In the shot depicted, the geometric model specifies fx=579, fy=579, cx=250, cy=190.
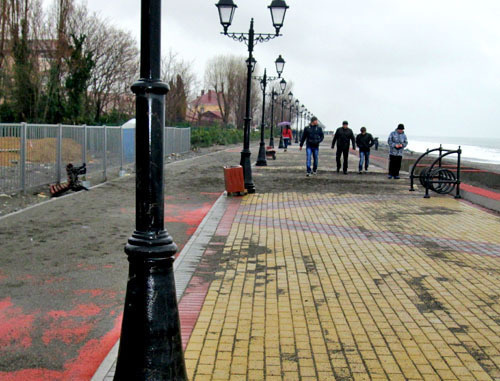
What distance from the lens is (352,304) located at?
17.5 ft

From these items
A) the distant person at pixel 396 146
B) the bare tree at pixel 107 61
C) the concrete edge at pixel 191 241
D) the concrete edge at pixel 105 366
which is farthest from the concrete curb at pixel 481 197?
the bare tree at pixel 107 61

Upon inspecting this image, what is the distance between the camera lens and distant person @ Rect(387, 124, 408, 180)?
17875mm

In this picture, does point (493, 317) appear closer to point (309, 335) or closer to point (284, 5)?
point (309, 335)

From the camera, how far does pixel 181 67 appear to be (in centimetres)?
5781

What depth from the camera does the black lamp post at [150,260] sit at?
10.6 feet

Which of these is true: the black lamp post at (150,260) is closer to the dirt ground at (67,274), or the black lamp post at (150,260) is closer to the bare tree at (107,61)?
the dirt ground at (67,274)

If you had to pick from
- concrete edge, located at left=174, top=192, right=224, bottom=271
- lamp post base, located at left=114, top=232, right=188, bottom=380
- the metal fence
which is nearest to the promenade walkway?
concrete edge, located at left=174, top=192, right=224, bottom=271

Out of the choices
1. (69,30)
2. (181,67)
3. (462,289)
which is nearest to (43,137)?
(462,289)

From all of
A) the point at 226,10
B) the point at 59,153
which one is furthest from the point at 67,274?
the point at 226,10

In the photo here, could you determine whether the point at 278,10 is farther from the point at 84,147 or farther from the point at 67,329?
the point at 67,329

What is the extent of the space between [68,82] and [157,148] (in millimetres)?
30541

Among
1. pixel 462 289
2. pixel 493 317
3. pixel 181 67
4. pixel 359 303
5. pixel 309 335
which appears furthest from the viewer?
pixel 181 67

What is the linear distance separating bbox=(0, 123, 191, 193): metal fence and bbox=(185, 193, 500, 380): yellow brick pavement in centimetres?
589

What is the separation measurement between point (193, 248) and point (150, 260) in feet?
14.5
